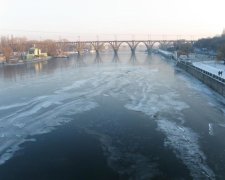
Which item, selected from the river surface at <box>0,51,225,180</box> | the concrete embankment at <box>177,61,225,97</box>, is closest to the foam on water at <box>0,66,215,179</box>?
the river surface at <box>0,51,225,180</box>

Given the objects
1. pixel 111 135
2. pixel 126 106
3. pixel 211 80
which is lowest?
pixel 111 135

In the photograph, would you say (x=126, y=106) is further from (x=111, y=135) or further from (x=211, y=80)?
(x=211, y=80)

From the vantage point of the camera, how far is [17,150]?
6512mm

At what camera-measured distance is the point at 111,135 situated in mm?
7273

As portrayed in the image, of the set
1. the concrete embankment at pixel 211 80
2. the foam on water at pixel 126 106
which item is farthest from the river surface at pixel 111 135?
the concrete embankment at pixel 211 80

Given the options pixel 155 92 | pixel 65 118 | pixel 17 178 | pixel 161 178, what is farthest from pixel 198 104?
pixel 17 178

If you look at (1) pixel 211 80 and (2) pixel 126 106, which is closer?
(2) pixel 126 106

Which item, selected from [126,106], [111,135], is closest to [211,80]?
[126,106]

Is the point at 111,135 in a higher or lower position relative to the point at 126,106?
lower

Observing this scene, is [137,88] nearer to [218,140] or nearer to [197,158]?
[218,140]

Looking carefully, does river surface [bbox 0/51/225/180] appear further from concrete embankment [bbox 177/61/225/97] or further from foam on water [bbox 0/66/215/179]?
concrete embankment [bbox 177/61/225/97]

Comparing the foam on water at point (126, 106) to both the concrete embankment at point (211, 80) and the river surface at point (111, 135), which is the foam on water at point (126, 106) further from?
the concrete embankment at point (211, 80)

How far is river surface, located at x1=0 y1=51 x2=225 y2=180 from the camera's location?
5566mm

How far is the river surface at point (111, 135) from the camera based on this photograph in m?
5.57
